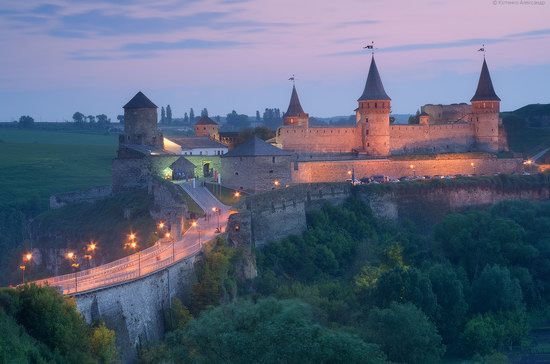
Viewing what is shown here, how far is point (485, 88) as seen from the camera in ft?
225

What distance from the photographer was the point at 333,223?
52.7 m

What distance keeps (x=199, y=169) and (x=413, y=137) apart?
15.4 m

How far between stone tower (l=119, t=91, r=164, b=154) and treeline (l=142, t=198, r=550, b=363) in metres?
13.6

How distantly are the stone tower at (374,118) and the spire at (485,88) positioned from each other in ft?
27.2

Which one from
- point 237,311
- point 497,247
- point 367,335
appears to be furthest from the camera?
point 497,247

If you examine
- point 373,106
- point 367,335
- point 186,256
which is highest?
point 373,106

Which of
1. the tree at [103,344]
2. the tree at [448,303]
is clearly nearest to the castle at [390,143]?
the tree at [448,303]

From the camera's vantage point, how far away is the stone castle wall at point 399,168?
195 ft

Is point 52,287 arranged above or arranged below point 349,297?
above

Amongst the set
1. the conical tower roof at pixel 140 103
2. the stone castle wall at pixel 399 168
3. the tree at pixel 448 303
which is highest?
the conical tower roof at pixel 140 103

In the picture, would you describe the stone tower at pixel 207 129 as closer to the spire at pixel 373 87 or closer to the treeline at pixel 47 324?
the spire at pixel 373 87

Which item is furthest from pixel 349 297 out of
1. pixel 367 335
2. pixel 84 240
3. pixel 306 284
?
pixel 84 240

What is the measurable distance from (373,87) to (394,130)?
3520mm

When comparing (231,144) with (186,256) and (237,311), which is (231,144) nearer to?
(186,256)
